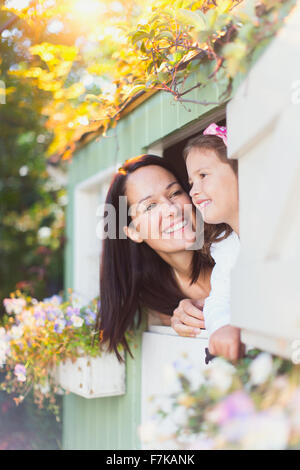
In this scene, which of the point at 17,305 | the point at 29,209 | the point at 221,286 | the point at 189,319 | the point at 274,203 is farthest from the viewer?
the point at 29,209

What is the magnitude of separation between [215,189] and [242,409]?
1.06 metres

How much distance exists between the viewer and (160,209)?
2.38 metres

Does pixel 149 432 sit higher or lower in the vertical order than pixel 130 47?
lower

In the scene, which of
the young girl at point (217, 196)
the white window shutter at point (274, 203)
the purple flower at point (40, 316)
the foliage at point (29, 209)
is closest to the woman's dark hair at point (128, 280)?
the purple flower at point (40, 316)

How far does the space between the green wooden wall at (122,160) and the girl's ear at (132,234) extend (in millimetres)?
513

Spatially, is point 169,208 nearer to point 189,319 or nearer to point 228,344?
point 189,319

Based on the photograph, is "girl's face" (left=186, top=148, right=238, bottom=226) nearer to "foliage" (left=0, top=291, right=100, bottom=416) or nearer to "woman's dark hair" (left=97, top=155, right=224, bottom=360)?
"woman's dark hair" (left=97, top=155, right=224, bottom=360)

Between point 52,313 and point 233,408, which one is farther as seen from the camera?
point 52,313

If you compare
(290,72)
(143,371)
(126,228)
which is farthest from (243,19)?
(143,371)

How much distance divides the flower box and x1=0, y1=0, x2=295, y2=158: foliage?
149 centimetres

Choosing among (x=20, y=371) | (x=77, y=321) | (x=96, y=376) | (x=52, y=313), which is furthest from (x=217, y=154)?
(x=20, y=371)

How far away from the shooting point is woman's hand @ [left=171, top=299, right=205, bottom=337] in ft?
7.10

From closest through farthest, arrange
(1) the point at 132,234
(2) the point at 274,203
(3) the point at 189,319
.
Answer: (2) the point at 274,203 < (3) the point at 189,319 < (1) the point at 132,234

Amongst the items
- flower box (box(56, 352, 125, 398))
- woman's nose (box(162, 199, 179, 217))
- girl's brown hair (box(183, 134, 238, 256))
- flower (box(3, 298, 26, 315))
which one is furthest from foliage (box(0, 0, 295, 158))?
flower box (box(56, 352, 125, 398))
